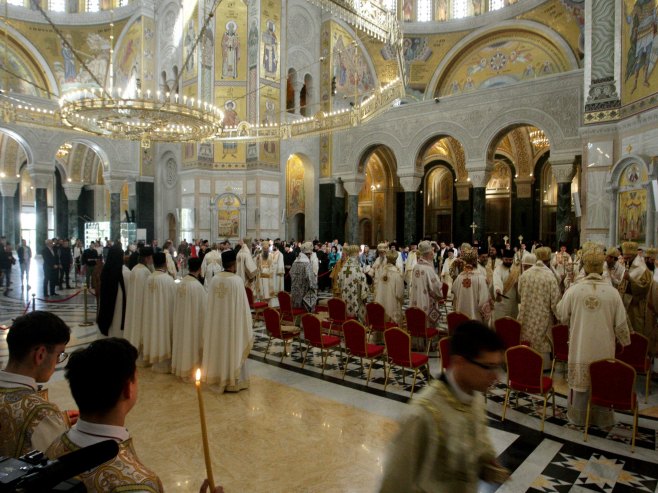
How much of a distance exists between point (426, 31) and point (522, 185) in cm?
921

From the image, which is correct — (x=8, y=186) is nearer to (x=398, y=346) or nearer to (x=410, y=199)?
(x=410, y=199)

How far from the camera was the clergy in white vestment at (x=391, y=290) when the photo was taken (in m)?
8.30

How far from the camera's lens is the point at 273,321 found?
718 centimetres

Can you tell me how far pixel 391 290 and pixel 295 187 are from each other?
1656cm

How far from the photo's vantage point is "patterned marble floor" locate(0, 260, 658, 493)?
3.87m

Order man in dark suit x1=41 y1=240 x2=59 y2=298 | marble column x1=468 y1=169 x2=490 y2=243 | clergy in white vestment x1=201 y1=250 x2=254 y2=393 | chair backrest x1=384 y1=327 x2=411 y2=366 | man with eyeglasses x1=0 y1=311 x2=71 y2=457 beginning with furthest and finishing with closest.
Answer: marble column x1=468 y1=169 x2=490 y2=243, man in dark suit x1=41 y1=240 x2=59 y2=298, clergy in white vestment x1=201 y1=250 x2=254 y2=393, chair backrest x1=384 y1=327 x2=411 y2=366, man with eyeglasses x1=0 y1=311 x2=71 y2=457

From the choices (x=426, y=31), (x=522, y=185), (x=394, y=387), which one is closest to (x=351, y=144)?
(x=426, y=31)

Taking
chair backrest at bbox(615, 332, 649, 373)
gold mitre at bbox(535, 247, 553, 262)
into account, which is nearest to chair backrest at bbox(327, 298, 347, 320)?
gold mitre at bbox(535, 247, 553, 262)

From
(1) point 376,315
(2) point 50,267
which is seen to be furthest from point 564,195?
(2) point 50,267

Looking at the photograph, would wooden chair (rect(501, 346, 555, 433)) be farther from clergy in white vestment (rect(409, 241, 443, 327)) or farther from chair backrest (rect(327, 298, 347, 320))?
chair backrest (rect(327, 298, 347, 320))

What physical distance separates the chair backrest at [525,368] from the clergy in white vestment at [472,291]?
245 cm

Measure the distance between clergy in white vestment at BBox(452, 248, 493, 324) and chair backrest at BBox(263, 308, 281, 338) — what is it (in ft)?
10.1

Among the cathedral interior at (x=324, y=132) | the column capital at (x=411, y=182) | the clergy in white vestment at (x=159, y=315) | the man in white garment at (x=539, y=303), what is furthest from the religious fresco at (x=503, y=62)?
the clergy in white vestment at (x=159, y=315)

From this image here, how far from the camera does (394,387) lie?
6305 mm
